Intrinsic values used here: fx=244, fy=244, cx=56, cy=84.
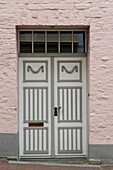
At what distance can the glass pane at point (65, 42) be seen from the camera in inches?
228

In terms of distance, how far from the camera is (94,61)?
5422 millimetres

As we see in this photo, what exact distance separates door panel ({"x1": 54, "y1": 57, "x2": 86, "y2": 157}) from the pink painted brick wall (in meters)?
0.40

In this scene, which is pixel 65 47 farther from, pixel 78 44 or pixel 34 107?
pixel 34 107

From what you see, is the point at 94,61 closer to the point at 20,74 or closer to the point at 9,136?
the point at 20,74

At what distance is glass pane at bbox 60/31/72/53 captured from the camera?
19.0 feet

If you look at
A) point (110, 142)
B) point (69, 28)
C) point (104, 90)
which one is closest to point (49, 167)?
A: point (110, 142)

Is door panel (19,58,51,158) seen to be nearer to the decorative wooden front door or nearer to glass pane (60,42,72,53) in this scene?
the decorative wooden front door

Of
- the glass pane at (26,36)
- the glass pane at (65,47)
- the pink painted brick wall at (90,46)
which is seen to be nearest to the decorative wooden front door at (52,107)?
the glass pane at (65,47)

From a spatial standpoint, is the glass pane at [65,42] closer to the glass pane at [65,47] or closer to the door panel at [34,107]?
the glass pane at [65,47]

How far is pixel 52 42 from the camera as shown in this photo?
5.81 metres

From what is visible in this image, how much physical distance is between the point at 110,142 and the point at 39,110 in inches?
70.5

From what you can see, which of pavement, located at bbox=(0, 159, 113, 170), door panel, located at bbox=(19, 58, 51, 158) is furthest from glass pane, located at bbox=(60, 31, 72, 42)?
pavement, located at bbox=(0, 159, 113, 170)

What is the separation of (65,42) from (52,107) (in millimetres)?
1581

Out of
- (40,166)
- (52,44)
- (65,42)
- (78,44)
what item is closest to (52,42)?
(52,44)
